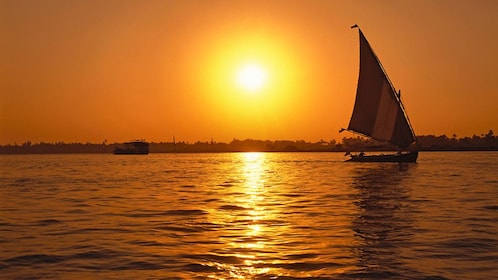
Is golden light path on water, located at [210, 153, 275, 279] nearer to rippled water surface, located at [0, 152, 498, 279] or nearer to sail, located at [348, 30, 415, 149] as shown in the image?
rippled water surface, located at [0, 152, 498, 279]

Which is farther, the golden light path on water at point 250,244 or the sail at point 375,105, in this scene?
the sail at point 375,105

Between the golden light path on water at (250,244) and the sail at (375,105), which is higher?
the sail at (375,105)

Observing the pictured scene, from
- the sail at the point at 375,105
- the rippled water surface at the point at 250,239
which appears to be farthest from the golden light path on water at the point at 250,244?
the sail at the point at 375,105

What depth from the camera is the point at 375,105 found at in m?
77.1

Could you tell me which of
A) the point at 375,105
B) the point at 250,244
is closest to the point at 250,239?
the point at 250,244

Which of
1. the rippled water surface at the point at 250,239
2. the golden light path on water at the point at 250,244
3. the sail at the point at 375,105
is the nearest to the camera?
the golden light path on water at the point at 250,244

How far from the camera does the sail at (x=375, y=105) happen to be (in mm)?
75625

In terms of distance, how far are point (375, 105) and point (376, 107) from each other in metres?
0.45

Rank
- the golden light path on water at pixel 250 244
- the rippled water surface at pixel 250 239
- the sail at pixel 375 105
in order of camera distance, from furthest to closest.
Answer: the sail at pixel 375 105 → the rippled water surface at pixel 250 239 → the golden light path on water at pixel 250 244

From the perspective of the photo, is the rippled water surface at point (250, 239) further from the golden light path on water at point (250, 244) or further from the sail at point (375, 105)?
the sail at point (375, 105)

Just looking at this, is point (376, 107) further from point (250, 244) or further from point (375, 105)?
point (250, 244)

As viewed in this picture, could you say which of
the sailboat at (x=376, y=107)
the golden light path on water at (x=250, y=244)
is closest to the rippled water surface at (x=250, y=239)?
the golden light path on water at (x=250, y=244)

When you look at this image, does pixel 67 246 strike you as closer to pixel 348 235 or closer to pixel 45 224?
pixel 45 224

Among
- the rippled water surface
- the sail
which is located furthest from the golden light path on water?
the sail
